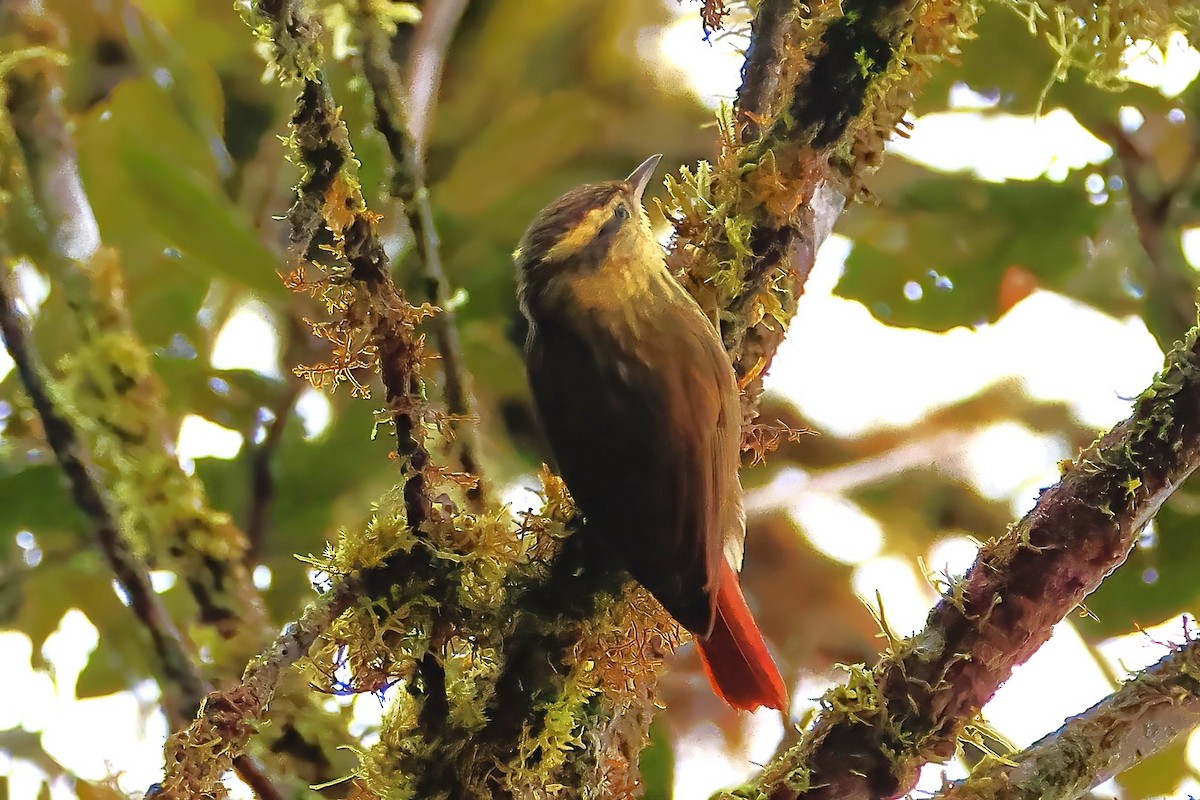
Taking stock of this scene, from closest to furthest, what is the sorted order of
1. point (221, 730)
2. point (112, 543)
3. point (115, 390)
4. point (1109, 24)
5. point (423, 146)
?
point (221, 730) → point (1109, 24) → point (112, 543) → point (115, 390) → point (423, 146)

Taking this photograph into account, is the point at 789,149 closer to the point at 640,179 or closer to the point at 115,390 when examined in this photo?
the point at 640,179

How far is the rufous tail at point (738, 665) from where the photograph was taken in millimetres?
697

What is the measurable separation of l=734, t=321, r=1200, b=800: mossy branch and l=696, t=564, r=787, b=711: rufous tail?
109 millimetres

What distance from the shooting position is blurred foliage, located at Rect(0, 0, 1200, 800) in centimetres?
111

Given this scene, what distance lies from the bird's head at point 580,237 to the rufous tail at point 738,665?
0.86 feet

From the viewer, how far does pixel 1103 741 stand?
1.88ft

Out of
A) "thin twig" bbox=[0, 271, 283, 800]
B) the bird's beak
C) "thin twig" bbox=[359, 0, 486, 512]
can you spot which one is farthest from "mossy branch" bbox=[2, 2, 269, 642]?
the bird's beak

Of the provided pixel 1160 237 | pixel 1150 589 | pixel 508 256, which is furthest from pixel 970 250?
pixel 508 256

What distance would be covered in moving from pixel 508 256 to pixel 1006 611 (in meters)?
0.76

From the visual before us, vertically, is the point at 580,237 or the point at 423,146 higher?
the point at 423,146

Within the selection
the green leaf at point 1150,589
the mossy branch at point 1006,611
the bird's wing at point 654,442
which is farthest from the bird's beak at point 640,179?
the green leaf at point 1150,589

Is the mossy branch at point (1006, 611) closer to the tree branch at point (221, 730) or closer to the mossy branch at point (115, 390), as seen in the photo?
the tree branch at point (221, 730)

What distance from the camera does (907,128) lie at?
70 centimetres

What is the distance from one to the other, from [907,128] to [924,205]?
567mm
